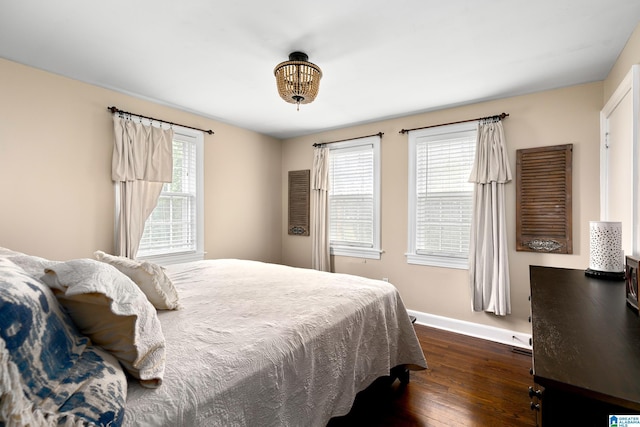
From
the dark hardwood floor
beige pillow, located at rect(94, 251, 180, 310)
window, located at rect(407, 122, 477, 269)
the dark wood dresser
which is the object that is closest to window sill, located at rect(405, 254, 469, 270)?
window, located at rect(407, 122, 477, 269)

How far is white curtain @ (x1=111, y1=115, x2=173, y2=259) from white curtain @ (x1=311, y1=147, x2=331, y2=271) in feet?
6.52

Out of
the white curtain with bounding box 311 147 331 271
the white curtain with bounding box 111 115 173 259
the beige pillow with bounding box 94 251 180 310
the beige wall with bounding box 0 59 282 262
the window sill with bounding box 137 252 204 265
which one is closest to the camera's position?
the beige pillow with bounding box 94 251 180 310

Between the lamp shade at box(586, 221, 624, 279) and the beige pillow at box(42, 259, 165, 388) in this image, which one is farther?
the lamp shade at box(586, 221, 624, 279)

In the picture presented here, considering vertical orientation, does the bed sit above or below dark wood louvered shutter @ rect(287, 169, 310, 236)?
below

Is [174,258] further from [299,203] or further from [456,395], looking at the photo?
[456,395]

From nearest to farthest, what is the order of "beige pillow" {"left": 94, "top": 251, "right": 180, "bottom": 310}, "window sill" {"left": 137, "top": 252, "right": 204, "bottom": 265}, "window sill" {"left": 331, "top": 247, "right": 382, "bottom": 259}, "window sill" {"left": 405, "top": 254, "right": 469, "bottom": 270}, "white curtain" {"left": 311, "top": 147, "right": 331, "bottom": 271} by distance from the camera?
"beige pillow" {"left": 94, "top": 251, "right": 180, "bottom": 310}
"window sill" {"left": 137, "top": 252, "right": 204, "bottom": 265}
"window sill" {"left": 405, "top": 254, "right": 469, "bottom": 270}
"window sill" {"left": 331, "top": 247, "right": 382, "bottom": 259}
"white curtain" {"left": 311, "top": 147, "right": 331, "bottom": 271}

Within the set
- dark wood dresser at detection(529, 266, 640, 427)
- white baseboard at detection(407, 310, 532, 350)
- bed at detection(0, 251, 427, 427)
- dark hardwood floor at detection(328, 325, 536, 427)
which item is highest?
dark wood dresser at detection(529, 266, 640, 427)

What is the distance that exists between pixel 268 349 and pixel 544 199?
3012mm

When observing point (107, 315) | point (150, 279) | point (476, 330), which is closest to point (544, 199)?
point (476, 330)

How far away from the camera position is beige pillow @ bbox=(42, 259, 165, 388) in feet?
2.98

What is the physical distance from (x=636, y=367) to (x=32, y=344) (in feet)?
4.93

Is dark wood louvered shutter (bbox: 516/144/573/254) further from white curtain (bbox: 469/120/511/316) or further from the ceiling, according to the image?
the ceiling

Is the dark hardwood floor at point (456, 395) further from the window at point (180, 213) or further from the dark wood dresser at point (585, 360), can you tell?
the window at point (180, 213)

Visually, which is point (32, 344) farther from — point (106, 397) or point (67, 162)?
point (67, 162)
